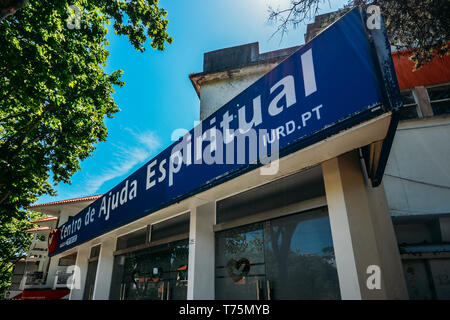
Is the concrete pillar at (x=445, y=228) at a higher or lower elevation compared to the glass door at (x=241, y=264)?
higher

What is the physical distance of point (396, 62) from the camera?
7922 millimetres

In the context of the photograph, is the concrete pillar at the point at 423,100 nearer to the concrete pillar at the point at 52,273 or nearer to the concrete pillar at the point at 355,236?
the concrete pillar at the point at 355,236

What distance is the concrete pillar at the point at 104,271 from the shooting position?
23.7ft

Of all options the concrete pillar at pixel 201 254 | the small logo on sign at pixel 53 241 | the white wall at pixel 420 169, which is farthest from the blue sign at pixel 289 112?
the small logo on sign at pixel 53 241

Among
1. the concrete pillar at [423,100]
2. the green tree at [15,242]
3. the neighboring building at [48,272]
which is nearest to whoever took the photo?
the concrete pillar at [423,100]

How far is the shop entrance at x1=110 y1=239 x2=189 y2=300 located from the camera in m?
5.23

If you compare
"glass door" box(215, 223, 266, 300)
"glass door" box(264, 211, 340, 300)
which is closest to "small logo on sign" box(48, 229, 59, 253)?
"glass door" box(215, 223, 266, 300)

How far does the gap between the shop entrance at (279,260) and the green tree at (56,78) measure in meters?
5.08

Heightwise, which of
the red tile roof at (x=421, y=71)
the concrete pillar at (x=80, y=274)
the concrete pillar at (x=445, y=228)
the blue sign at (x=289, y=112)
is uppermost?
the red tile roof at (x=421, y=71)

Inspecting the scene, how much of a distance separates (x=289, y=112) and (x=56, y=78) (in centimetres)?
682

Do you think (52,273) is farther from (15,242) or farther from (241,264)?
→ (15,242)

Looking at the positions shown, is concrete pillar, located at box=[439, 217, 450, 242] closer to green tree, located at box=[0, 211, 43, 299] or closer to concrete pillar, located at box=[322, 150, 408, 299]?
concrete pillar, located at box=[322, 150, 408, 299]

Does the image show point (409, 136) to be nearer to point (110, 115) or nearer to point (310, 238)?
point (310, 238)

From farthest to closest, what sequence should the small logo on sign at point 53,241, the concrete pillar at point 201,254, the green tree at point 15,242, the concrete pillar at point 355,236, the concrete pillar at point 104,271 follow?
the green tree at point 15,242
the small logo on sign at point 53,241
the concrete pillar at point 104,271
the concrete pillar at point 201,254
the concrete pillar at point 355,236
